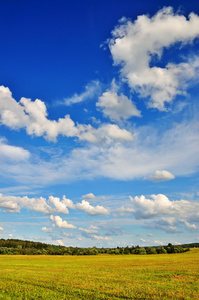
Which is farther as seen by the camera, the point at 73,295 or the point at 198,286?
the point at 198,286

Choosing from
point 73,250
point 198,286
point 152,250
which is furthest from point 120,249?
point 198,286

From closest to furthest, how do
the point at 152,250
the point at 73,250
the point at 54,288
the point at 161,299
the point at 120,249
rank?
1. the point at 161,299
2. the point at 54,288
3. the point at 152,250
4. the point at 120,249
5. the point at 73,250

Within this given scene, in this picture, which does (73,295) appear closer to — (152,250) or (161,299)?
(161,299)

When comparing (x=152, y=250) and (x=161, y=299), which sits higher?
(x=161, y=299)

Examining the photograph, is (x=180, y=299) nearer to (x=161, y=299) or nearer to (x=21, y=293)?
(x=161, y=299)

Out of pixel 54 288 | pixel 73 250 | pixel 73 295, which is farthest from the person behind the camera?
pixel 73 250

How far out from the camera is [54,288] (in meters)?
21.5

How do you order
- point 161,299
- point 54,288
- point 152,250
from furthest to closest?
point 152,250, point 54,288, point 161,299

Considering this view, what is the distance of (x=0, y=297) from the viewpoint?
58.1 feet

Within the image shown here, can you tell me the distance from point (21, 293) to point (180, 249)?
11076 centimetres

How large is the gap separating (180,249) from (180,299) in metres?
108

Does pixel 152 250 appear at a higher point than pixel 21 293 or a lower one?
lower

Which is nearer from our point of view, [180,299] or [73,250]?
[180,299]

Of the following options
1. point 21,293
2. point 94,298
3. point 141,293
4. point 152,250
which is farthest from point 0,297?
point 152,250
